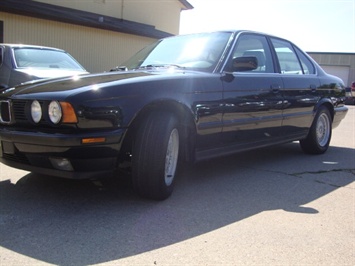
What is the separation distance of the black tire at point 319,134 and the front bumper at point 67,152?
149 inches

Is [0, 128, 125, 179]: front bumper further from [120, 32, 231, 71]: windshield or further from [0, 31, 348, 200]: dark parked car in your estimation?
[120, 32, 231, 71]: windshield

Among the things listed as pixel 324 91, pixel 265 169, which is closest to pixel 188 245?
pixel 265 169

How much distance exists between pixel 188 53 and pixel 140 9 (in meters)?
15.9

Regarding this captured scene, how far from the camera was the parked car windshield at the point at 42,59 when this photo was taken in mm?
6621

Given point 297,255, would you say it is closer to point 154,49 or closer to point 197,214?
point 197,214

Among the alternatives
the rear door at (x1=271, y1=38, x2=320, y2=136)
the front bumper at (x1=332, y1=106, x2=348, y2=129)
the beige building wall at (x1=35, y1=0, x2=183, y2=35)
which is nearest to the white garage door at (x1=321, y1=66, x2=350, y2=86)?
the beige building wall at (x1=35, y1=0, x2=183, y2=35)

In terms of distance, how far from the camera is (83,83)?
3.26 metres

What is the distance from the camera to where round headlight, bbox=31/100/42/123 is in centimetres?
309

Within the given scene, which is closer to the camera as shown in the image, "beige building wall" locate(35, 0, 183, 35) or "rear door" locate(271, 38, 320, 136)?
"rear door" locate(271, 38, 320, 136)

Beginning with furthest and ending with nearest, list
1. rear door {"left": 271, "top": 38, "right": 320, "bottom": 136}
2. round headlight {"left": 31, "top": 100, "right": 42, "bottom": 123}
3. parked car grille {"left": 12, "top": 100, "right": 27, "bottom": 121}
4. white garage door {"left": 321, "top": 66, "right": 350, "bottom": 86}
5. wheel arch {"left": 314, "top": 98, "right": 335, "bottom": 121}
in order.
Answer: white garage door {"left": 321, "top": 66, "right": 350, "bottom": 86}, wheel arch {"left": 314, "top": 98, "right": 335, "bottom": 121}, rear door {"left": 271, "top": 38, "right": 320, "bottom": 136}, parked car grille {"left": 12, "top": 100, "right": 27, "bottom": 121}, round headlight {"left": 31, "top": 100, "right": 42, "bottom": 123}

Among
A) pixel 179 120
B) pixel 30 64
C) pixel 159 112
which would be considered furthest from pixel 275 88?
pixel 30 64

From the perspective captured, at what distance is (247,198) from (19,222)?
2.05m

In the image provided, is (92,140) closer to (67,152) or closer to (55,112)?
(67,152)

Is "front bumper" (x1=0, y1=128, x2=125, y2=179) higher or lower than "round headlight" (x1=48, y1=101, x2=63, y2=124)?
lower
